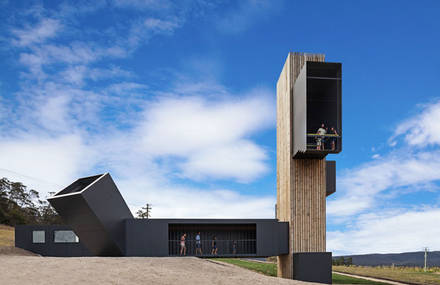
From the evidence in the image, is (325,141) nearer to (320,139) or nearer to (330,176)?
(320,139)

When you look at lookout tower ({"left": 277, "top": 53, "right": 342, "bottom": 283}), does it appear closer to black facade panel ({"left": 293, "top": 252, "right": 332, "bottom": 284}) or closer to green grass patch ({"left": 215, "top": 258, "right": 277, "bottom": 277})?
black facade panel ({"left": 293, "top": 252, "right": 332, "bottom": 284})

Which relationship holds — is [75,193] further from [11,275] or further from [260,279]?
[260,279]

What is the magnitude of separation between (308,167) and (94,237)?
36.5 feet

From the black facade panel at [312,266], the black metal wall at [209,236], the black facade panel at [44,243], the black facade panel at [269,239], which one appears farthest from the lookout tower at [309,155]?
the black facade panel at [44,243]

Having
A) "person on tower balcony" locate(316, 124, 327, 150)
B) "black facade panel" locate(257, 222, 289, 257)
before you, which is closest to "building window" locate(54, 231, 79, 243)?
"black facade panel" locate(257, 222, 289, 257)

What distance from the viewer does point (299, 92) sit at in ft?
71.7

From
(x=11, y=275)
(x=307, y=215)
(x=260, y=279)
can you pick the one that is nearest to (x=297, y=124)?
(x=307, y=215)

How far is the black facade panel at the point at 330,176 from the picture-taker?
24.6 metres

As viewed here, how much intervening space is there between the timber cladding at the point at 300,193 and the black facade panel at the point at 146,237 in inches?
248

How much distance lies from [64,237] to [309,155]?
19.6 m

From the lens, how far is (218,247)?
24.8 meters

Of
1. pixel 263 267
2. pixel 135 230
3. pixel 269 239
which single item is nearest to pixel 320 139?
pixel 269 239

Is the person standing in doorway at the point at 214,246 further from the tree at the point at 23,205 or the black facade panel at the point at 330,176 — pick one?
the tree at the point at 23,205

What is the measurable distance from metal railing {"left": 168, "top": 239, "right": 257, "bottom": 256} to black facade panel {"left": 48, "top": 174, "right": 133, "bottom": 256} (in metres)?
3.19
